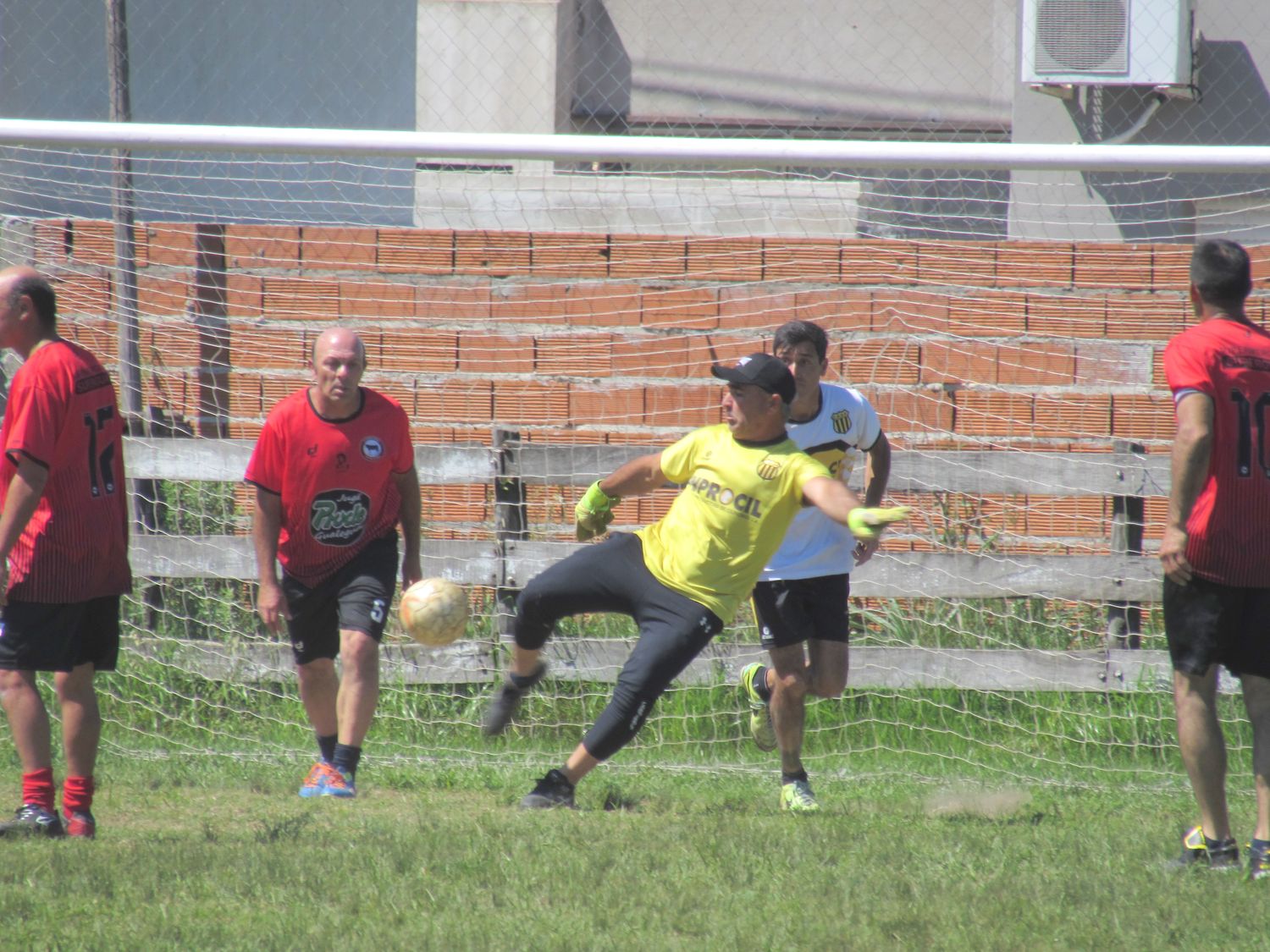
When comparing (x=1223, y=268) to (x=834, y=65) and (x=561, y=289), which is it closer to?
(x=561, y=289)

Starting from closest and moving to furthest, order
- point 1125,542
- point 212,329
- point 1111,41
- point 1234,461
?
1. point 1234,461
2. point 1125,542
3. point 212,329
4. point 1111,41

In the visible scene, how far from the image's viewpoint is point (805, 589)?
6.19m

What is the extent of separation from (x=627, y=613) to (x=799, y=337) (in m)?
1.40

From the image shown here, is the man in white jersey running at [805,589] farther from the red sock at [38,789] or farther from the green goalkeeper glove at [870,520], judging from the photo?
the red sock at [38,789]

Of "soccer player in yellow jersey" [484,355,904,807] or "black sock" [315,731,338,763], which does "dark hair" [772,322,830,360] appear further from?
"black sock" [315,731,338,763]

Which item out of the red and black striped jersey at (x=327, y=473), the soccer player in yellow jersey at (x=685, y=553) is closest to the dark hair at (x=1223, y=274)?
the soccer player in yellow jersey at (x=685, y=553)

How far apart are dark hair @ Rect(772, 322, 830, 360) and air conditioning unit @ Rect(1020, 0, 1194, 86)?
4.05 metres

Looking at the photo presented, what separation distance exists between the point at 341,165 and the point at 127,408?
271 cm

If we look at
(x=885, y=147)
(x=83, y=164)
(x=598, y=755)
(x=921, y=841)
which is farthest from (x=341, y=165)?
(x=921, y=841)

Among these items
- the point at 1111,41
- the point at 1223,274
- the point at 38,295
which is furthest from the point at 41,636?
the point at 1111,41

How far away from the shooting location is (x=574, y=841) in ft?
17.0

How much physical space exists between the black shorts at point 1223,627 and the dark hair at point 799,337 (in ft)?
6.42


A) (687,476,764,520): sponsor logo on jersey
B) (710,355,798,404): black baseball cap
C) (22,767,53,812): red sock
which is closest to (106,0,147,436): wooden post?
(22,767,53,812): red sock

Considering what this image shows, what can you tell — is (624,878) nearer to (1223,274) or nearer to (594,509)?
(594,509)
